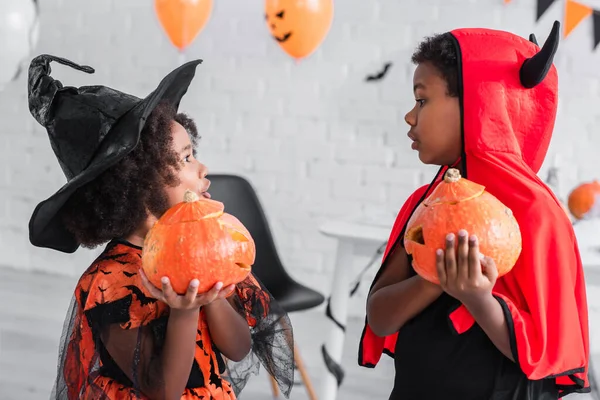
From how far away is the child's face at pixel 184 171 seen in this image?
1.24 m

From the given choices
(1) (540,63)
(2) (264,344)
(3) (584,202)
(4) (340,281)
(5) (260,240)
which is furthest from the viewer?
(5) (260,240)

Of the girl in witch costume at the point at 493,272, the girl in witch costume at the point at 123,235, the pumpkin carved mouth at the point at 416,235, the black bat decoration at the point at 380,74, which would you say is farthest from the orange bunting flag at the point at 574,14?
the pumpkin carved mouth at the point at 416,235

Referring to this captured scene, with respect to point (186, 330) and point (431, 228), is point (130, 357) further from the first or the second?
point (431, 228)

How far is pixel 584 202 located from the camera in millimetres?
2168

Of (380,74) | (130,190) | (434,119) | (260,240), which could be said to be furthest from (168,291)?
(380,74)

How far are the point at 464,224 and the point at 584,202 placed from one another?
1.36m

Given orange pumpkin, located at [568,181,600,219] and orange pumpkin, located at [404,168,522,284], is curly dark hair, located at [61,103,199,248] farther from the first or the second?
orange pumpkin, located at [568,181,600,219]

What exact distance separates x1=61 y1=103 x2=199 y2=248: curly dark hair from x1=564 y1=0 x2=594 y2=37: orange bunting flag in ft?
7.62

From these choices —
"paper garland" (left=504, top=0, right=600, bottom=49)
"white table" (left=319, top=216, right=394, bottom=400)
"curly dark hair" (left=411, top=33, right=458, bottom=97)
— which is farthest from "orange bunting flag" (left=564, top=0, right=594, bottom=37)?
"curly dark hair" (left=411, top=33, right=458, bottom=97)

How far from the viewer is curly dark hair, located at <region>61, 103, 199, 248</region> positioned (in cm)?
122

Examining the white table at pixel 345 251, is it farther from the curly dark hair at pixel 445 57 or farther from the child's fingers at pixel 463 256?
the child's fingers at pixel 463 256

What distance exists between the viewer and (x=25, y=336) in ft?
10.4

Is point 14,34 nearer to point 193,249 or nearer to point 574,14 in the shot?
point 193,249

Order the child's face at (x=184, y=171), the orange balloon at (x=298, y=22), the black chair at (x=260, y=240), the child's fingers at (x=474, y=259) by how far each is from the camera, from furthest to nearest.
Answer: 1. the orange balloon at (x=298, y=22)
2. the black chair at (x=260, y=240)
3. the child's face at (x=184, y=171)
4. the child's fingers at (x=474, y=259)
